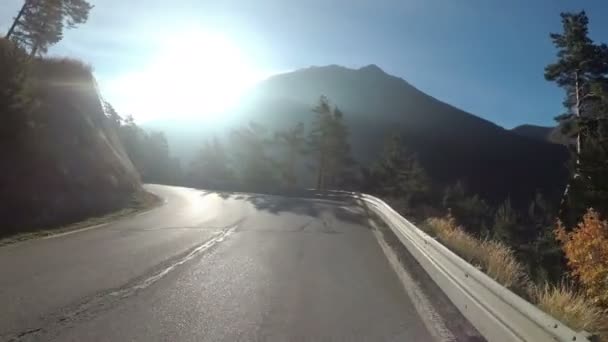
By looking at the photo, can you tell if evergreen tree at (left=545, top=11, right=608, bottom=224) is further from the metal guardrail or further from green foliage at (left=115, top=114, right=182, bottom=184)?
green foliage at (left=115, top=114, right=182, bottom=184)

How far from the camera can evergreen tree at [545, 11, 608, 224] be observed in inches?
1123

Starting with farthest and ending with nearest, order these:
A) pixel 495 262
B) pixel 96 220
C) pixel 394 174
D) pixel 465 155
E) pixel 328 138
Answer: pixel 465 155, pixel 328 138, pixel 394 174, pixel 96 220, pixel 495 262

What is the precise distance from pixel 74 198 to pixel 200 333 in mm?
16521

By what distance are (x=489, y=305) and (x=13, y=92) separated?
670 inches

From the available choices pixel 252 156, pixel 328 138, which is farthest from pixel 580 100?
pixel 252 156

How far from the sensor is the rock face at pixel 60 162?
52.7 feet

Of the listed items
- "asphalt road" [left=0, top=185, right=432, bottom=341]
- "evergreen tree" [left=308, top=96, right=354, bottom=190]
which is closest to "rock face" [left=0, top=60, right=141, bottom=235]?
"asphalt road" [left=0, top=185, right=432, bottom=341]

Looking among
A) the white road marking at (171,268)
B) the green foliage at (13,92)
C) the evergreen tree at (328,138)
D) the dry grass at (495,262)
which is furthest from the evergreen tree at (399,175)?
the dry grass at (495,262)

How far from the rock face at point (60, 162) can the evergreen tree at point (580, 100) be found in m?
26.5

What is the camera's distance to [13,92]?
53.6 feet

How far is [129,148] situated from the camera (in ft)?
269

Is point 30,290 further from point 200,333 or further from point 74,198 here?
point 74,198

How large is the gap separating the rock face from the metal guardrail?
39.5 feet

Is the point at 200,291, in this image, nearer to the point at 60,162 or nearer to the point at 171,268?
the point at 171,268
